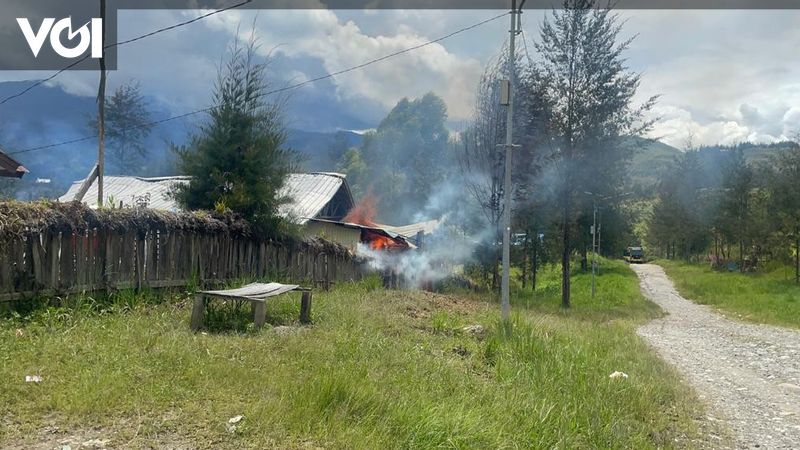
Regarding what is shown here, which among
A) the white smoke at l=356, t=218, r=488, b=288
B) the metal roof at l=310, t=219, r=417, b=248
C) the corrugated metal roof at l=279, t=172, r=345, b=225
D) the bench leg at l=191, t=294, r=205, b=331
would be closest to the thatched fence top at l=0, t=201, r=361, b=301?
the bench leg at l=191, t=294, r=205, b=331

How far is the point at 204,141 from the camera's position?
1125 cm

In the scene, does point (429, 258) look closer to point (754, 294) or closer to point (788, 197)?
point (754, 294)

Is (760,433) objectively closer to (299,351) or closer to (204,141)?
(299,351)

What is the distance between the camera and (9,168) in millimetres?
10656

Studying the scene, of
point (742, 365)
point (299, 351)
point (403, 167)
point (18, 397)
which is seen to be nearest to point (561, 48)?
point (742, 365)

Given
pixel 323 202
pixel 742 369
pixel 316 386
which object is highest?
pixel 323 202

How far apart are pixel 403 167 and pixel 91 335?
47.1 m

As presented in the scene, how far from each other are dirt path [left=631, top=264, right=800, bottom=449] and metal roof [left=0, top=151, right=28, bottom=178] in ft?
Answer: 41.7

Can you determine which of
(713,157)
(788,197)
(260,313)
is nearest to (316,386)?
(260,313)

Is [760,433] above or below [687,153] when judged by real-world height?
below

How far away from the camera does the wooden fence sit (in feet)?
21.7

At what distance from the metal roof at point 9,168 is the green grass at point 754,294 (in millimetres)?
20167

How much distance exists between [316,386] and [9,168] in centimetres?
964

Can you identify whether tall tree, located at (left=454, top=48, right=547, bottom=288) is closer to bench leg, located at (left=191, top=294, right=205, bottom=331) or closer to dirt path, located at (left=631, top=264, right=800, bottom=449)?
dirt path, located at (left=631, top=264, right=800, bottom=449)
